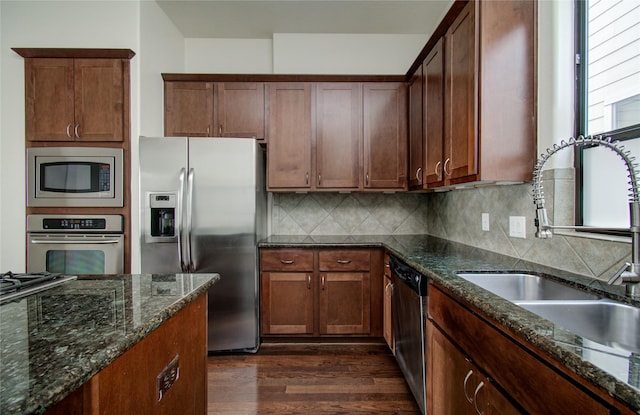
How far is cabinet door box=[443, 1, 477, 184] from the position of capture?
169 cm

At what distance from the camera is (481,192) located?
2207 millimetres

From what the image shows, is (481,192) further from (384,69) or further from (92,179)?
(92,179)

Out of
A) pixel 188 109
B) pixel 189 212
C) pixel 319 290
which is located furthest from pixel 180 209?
pixel 319 290

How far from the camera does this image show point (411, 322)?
1.84m

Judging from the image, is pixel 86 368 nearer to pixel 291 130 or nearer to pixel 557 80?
pixel 557 80

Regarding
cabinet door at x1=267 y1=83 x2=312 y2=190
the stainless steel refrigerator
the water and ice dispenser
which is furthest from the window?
the water and ice dispenser

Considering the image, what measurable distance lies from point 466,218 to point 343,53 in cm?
202

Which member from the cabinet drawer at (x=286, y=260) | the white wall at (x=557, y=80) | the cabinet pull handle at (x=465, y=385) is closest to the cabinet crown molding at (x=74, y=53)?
the cabinet drawer at (x=286, y=260)

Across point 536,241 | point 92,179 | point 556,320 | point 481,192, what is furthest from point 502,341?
point 92,179

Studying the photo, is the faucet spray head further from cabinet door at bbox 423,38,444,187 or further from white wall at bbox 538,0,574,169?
cabinet door at bbox 423,38,444,187

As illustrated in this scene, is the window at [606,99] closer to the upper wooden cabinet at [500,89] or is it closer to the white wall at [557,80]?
the white wall at [557,80]

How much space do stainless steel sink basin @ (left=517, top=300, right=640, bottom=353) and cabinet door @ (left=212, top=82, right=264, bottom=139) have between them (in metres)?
2.54

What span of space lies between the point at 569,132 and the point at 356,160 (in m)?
1.66

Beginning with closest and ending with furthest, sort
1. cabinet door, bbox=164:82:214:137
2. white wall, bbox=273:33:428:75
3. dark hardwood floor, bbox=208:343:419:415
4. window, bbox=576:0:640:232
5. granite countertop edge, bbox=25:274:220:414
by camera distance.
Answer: granite countertop edge, bbox=25:274:220:414 → window, bbox=576:0:640:232 → dark hardwood floor, bbox=208:343:419:415 → cabinet door, bbox=164:82:214:137 → white wall, bbox=273:33:428:75
